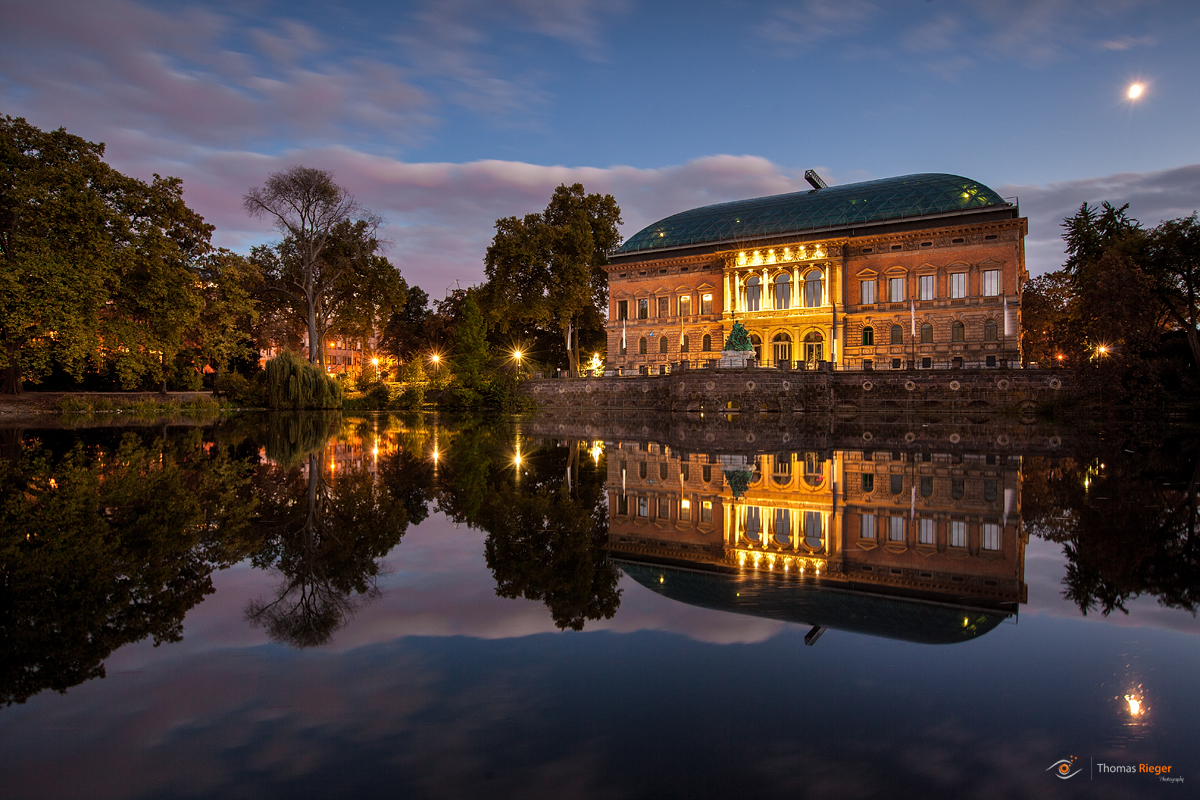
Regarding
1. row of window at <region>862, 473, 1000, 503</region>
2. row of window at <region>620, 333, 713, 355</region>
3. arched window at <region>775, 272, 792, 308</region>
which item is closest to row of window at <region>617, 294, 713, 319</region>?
row of window at <region>620, 333, 713, 355</region>

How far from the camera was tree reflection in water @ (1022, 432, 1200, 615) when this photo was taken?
5191 mm

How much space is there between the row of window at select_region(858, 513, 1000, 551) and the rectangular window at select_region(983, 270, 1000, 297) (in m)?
41.5

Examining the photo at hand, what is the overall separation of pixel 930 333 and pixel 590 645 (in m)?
47.1

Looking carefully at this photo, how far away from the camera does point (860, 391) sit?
37.1 metres

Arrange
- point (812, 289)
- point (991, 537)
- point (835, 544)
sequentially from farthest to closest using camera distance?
point (812, 289)
point (991, 537)
point (835, 544)

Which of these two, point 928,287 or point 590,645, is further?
point 928,287

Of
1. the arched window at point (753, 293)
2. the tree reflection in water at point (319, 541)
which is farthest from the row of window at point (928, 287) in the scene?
the tree reflection in water at point (319, 541)

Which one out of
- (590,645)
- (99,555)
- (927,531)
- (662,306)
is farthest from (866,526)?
(662,306)

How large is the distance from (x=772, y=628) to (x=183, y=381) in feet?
145

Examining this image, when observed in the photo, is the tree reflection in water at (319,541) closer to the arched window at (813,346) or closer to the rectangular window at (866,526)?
the rectangular window at (866,526)

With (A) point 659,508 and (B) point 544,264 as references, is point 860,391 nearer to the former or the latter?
(B) point 544,264

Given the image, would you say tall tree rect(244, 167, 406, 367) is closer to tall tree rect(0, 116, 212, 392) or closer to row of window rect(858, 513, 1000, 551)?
tall tree rect(0, 116, 212, 392)

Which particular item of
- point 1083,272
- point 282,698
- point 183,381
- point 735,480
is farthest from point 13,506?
point 1083,272

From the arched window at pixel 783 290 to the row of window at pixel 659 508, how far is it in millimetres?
42269
